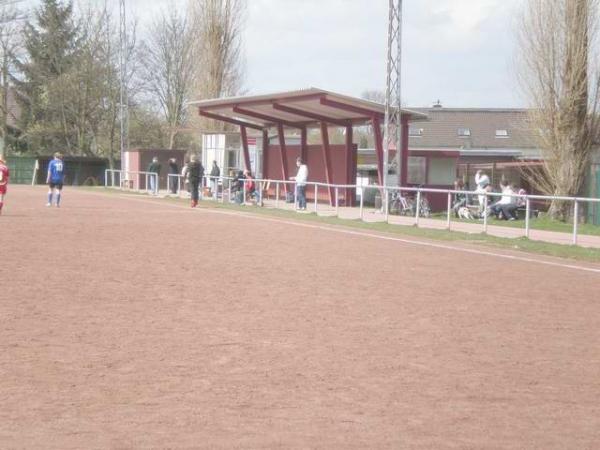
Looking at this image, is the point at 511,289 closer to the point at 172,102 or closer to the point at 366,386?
the point at 366,386

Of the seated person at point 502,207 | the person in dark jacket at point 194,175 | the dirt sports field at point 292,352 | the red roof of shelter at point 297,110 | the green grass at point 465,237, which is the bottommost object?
the green grass at point 465,237

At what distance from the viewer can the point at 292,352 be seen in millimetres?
8094

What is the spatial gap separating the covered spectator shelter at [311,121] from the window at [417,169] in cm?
232

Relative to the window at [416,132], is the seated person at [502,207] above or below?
below

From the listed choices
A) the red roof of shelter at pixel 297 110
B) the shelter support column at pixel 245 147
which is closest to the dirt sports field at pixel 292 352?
the red roof of shelter at pixel 297 110

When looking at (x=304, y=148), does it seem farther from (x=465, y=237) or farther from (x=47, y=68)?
(x=47, y=68)

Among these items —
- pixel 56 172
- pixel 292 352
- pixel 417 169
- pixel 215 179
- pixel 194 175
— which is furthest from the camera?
pixel 215 179

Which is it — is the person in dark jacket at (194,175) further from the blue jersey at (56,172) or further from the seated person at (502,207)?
the seated person at (502,207)

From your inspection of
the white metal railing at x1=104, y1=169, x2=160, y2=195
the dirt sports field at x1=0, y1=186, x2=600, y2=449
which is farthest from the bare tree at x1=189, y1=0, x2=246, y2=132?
the dirt sports field at x1=0, y1=186, x2=600, y2=449

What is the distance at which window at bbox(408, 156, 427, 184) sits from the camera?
3675 cm

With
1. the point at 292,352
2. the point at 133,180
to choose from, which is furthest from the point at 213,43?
the point at 292,352

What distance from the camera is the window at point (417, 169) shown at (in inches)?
1447

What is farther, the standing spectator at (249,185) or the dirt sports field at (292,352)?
the standing spectator at (249,185)

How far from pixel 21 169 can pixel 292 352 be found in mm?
56580
